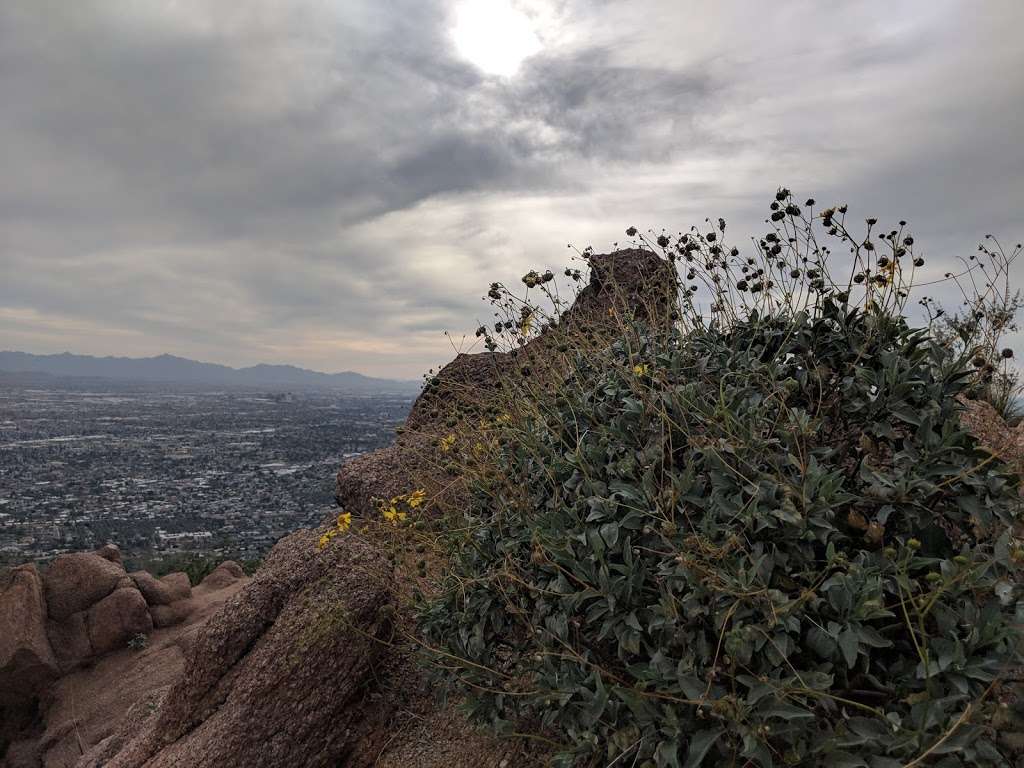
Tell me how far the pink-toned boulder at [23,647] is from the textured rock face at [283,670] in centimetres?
764

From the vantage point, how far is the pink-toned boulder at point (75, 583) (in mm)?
11594

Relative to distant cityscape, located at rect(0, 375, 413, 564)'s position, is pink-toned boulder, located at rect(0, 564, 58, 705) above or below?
above

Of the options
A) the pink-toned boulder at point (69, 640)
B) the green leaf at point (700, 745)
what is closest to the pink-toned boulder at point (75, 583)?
the pink-toned boulder at point (69, 640)

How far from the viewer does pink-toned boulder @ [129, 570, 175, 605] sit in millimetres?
12242

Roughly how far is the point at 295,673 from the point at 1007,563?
13.8 feet

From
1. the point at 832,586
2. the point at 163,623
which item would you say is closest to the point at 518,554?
the point at 832,586

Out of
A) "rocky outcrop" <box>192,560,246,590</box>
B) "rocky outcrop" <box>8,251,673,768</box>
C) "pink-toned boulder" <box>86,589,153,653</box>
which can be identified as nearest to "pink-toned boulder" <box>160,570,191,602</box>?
"pink-toned boulder" <box>86,589,153,653</box>

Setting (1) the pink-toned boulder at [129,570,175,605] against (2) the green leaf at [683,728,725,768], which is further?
(1) the pink-toned boulder at [129,570,175,605]

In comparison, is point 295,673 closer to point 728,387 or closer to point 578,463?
point 578,463

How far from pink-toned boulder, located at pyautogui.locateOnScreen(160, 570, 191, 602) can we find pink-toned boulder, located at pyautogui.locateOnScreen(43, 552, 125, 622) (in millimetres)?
942

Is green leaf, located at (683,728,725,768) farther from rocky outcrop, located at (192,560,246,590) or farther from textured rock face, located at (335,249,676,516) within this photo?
rocky outcrop, located at (192,560,246,590)

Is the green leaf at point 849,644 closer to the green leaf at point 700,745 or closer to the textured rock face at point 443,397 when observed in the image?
the green leaf at point 700,745

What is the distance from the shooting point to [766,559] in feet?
7.70

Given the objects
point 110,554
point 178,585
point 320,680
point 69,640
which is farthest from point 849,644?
point 110,554
